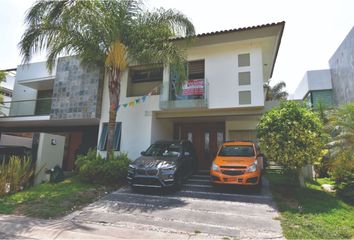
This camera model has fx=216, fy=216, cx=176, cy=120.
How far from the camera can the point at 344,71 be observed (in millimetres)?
14430

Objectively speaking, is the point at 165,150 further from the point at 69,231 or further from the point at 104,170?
the point at 69,231

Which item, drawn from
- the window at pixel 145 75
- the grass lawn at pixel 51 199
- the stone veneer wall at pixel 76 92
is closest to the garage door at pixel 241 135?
the window at pixel 145 75

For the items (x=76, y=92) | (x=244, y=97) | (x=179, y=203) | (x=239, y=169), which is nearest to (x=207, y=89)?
(x=244, y=97)

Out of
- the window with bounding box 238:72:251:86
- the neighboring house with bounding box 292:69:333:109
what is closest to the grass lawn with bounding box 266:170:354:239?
the window with bounding box 238:72:251:86

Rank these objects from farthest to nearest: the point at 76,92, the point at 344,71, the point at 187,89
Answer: the point at 344,71, the point at 76,92, the point at 187,89

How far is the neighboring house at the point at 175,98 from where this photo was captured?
32.4 ft

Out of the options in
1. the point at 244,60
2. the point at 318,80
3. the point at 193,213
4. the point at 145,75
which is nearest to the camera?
the point at 193,213

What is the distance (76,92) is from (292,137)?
35.1ft

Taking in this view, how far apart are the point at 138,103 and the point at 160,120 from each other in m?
1.60

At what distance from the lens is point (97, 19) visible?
8234mm

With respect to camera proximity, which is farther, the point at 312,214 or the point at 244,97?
the point at 244,97

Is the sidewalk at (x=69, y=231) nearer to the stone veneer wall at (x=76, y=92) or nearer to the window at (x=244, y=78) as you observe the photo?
the stone veneer wall at (x=76, y=92)

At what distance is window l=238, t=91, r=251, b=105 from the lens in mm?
9586

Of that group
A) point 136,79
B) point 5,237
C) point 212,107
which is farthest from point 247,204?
point 136,79
